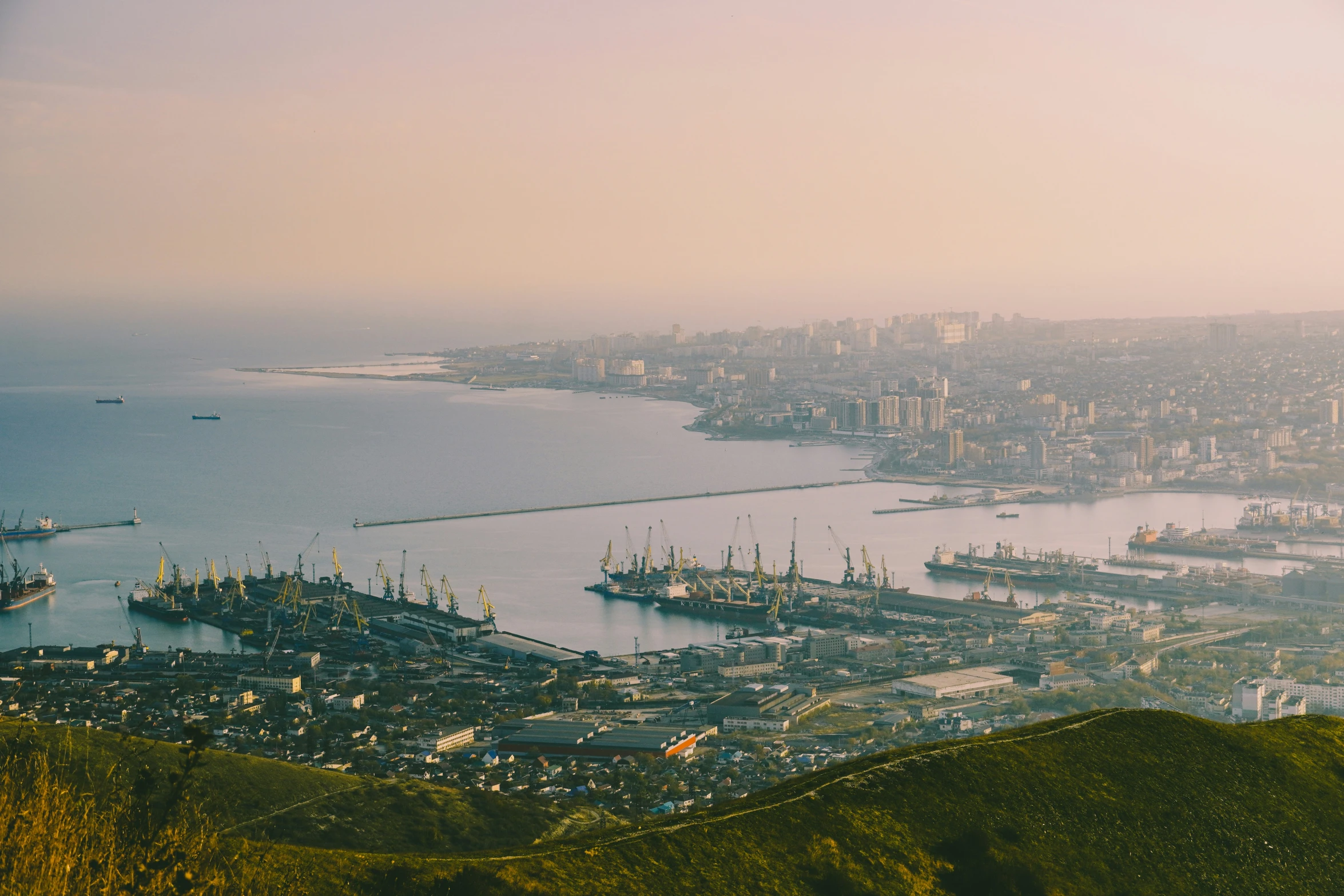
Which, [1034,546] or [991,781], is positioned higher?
[991,781]

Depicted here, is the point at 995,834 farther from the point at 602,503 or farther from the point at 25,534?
the point at 602,503

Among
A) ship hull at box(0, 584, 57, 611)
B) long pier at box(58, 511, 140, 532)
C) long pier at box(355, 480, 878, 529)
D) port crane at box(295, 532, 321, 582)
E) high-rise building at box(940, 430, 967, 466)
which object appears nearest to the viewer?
ship hull at box(0, 584, 57, 611)

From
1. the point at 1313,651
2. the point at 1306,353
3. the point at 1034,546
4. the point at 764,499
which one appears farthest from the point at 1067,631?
the point at 1306,353

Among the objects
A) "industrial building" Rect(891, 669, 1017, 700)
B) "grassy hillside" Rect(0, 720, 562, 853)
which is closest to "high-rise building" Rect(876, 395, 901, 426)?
"industrial building" Rect(891, 669, 1017, 700)

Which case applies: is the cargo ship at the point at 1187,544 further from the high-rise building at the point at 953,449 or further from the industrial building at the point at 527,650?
the industrial building at the point at 527,650

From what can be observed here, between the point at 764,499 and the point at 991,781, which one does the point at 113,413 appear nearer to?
the point at 764,499

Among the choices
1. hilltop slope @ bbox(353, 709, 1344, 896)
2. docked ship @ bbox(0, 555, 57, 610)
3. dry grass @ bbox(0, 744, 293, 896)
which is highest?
dry grass @ bbox(0, 744, 293, 896)

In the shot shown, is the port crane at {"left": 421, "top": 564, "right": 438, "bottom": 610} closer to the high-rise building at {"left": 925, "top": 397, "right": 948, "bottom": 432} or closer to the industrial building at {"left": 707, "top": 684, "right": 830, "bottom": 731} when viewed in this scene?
the industrial building at {"left": 707, "top": 684, "right": 830, "bottom": 731}

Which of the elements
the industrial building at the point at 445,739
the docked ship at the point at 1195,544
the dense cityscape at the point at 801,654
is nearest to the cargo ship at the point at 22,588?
the dense cityscape at the point at 801,654
